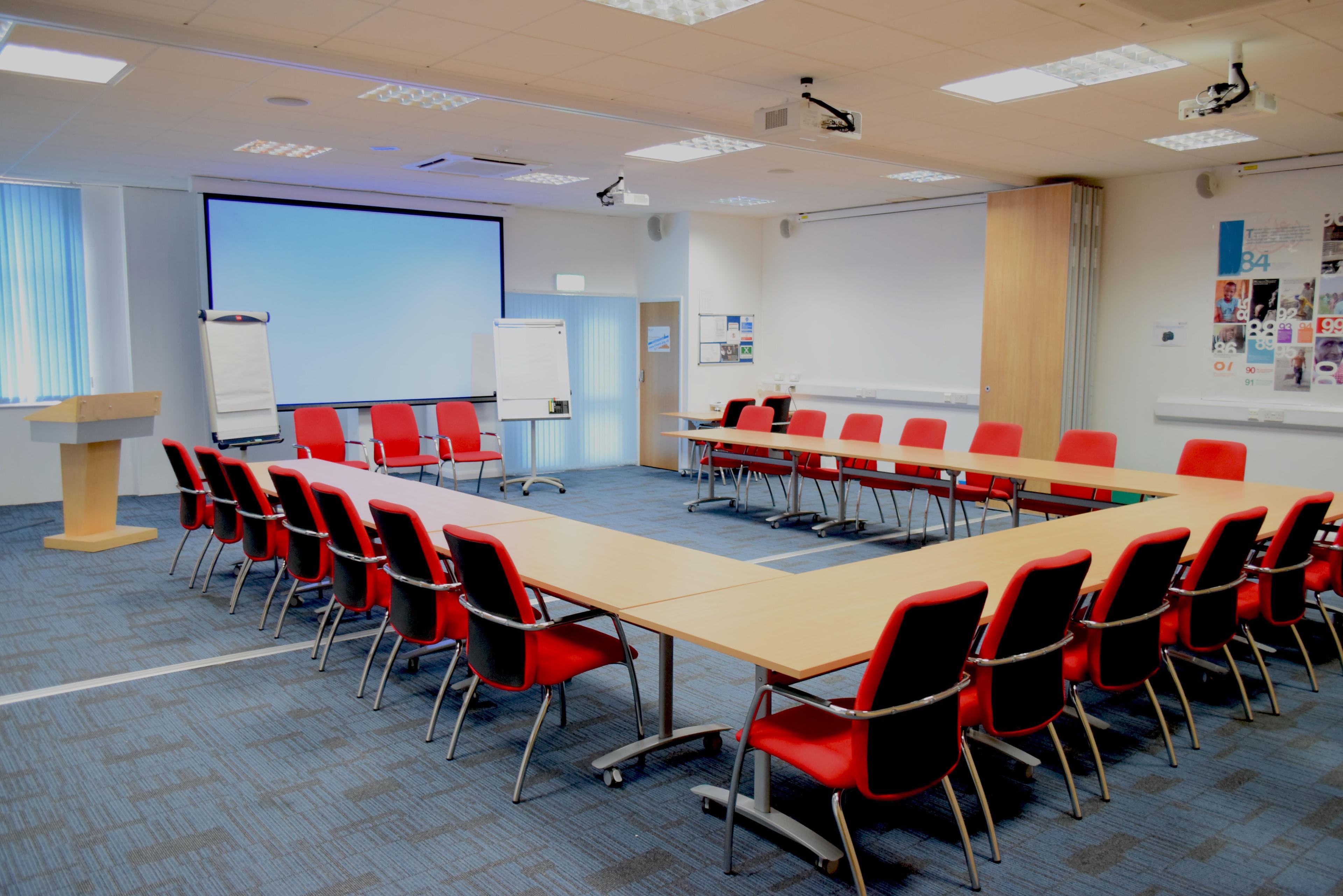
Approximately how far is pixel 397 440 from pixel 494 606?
609 cm

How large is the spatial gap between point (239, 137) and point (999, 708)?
6.42 metres

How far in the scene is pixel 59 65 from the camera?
4.82 metres

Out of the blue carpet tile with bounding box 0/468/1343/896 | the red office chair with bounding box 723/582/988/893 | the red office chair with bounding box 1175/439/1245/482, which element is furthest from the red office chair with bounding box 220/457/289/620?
the red office chair with bounding box 1175/439/1245/482

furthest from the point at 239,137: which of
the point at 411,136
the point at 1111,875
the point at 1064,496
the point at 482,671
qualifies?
the point at 1111,875

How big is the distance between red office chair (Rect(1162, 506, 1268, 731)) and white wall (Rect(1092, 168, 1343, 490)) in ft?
15.2

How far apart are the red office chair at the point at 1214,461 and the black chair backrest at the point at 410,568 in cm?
492

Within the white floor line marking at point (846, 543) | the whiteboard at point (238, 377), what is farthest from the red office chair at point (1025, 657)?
the whiteboard at point (238, 377)

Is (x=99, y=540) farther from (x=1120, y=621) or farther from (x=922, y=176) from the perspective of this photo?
(x=922, y=176)

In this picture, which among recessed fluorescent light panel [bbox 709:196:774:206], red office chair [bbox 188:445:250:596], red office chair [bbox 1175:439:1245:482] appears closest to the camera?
red office chair [bbox 188:445:250:596]

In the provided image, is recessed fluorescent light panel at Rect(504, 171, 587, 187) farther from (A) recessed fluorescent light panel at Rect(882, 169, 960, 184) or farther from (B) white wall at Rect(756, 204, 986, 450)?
(B) white wall at Rect(756, 204, 986, 450)

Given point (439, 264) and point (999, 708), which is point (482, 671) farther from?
point (439, 264)

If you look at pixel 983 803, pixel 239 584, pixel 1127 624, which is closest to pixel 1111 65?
pixel 1127 624

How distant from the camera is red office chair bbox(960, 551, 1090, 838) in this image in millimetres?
2693

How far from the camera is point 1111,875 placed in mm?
2768
